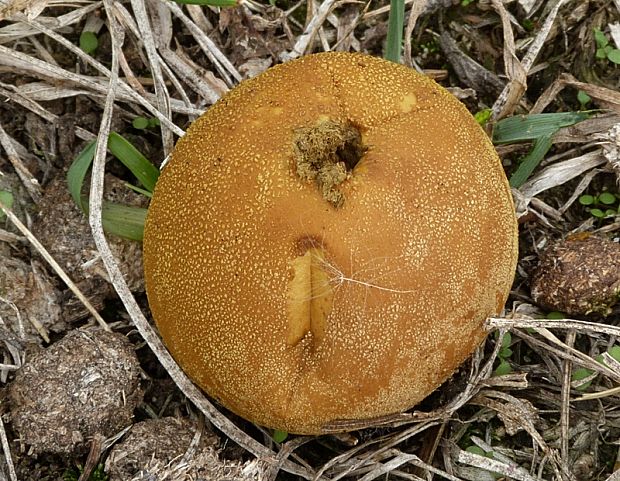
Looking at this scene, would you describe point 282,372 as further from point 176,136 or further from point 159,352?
point 176,136

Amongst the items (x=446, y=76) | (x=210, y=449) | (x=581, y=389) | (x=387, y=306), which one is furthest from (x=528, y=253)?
(x=210, y=449)

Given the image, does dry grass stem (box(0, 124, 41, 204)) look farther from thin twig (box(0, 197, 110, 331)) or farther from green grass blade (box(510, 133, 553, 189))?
green grass blade (box(510, 133, 553, 189))

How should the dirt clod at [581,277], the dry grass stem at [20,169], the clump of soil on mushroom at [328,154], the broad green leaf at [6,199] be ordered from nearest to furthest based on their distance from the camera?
the clump of soil on mushroom at [328,154] < the dirt clod at [581,277] < the broad green leaf at [6,199] < the dry grass stem at [20,169]

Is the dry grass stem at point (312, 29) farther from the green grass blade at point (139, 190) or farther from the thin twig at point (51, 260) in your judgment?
the thin twig at point (51, 260)

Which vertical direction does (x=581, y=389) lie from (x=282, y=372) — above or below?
below

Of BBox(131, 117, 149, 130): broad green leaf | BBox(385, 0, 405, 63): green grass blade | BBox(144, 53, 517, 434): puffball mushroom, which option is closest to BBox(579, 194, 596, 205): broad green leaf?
BBox(144, 53, 517, 434): puffball mushroom

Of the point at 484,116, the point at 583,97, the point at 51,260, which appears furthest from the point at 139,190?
the point at 583,97

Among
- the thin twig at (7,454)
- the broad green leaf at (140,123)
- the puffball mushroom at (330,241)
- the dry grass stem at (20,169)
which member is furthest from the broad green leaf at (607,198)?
the thin twig at (7,454)
